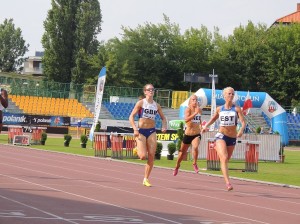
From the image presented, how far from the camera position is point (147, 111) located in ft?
56.4

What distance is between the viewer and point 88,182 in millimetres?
17094

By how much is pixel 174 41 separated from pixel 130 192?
84798 mm

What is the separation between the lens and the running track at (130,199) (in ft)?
36.5

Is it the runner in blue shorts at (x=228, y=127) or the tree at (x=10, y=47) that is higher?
the tree at (x=10, y=47)

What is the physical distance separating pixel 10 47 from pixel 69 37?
119ft

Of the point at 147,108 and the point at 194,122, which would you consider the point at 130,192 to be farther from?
the point at 194,122

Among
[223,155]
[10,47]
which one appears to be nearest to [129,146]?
[223,155]

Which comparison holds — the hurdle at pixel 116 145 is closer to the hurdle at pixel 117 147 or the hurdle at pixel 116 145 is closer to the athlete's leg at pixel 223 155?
the hurdle at pixel 117 147

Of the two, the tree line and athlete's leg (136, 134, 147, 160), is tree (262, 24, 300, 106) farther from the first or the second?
athlete's leg (136, 134, 147, 160)

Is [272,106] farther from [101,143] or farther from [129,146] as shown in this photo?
[101,143]

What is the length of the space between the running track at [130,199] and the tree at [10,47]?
10643cm

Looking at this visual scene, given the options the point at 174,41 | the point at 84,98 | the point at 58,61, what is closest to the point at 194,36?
the point at 174,41

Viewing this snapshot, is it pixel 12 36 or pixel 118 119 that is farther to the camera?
pixel 12 36

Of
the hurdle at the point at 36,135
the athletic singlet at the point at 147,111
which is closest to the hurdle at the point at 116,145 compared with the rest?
the hurdle at the point at 36,135
